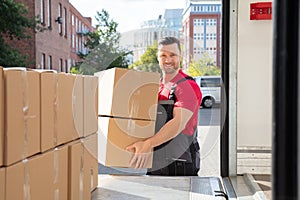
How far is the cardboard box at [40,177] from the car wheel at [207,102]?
147 cm

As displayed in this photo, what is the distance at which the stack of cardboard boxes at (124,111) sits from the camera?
9.33 ft

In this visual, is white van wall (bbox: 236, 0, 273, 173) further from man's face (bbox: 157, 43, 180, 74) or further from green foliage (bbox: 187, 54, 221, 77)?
man's face (bbox: 157, 43, 180, 74)

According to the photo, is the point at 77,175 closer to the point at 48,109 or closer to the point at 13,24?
the point at 48,109

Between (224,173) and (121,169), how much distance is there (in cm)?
79

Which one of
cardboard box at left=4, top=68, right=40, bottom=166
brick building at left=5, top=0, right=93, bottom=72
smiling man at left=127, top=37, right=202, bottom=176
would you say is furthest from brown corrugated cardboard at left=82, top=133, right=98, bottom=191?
brick building at left=5, top=0, right=93, bottom=72

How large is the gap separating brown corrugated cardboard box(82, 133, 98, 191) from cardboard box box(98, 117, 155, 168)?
82 mm

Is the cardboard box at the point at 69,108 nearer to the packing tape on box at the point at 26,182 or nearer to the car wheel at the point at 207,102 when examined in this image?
the packing tape on box at the point at 26,182

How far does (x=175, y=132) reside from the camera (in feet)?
10.3

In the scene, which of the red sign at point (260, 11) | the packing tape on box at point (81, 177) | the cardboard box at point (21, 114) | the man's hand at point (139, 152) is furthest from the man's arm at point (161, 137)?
the cardboard box at point (21, 114)

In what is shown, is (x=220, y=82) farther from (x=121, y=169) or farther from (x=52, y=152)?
(x=52, y=152)

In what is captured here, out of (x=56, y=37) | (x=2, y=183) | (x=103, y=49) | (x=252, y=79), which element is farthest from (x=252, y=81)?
(x=56, y=37)

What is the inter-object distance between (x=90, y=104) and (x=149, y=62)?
2.49 ft

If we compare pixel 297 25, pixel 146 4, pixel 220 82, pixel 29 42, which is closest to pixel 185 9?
pixel 146 4

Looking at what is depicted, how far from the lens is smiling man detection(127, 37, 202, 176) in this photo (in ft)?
10.1
